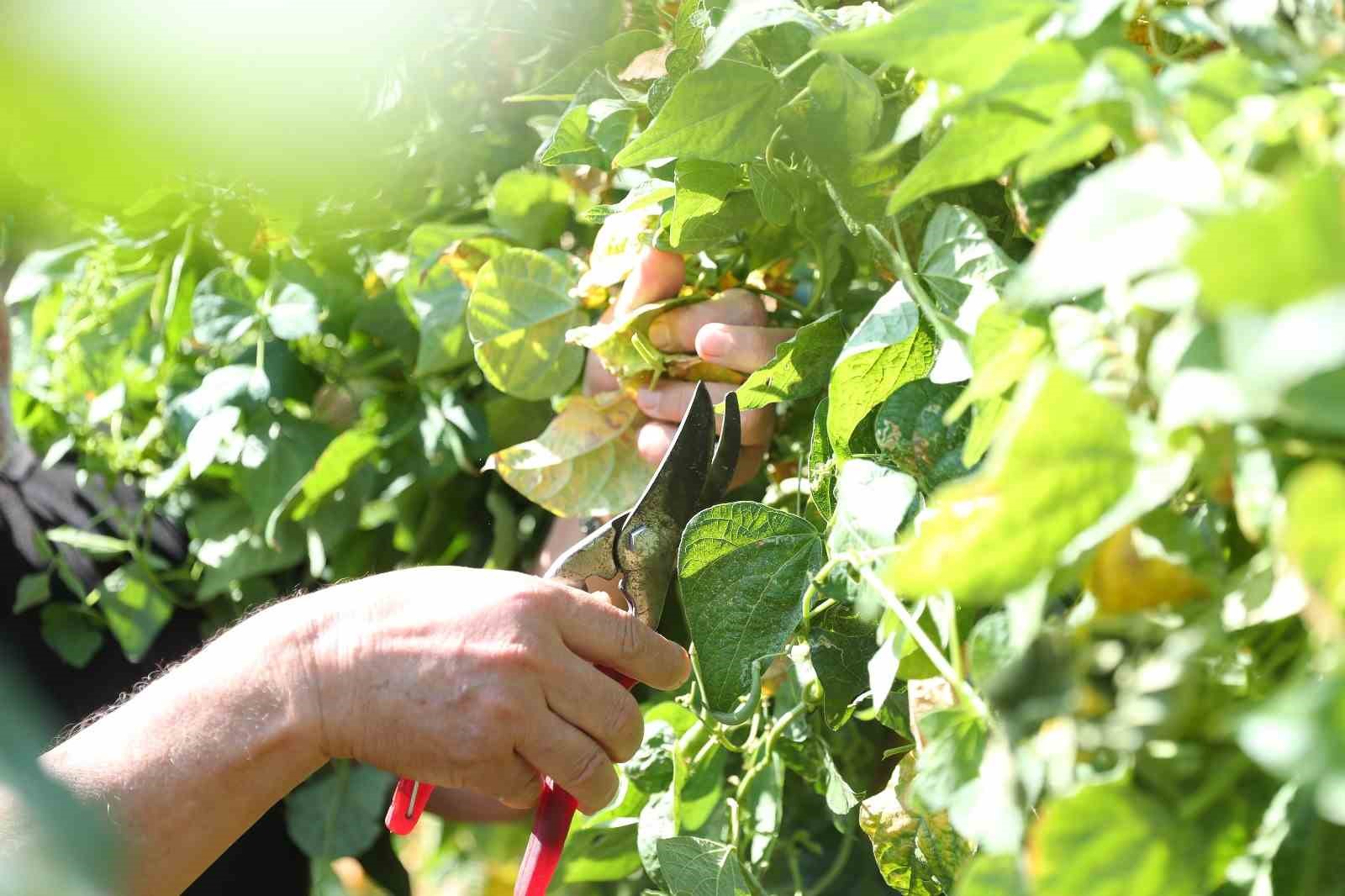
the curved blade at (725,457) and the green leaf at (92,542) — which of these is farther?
the green leaf at (92,542)

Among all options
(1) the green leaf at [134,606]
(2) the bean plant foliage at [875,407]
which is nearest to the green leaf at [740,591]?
(2) the bean plant foliage at [875,407]

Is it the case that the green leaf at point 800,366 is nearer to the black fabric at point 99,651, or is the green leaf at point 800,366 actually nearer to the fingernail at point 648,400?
the fingernail at point 648,400

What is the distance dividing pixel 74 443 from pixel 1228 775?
40.5 inches

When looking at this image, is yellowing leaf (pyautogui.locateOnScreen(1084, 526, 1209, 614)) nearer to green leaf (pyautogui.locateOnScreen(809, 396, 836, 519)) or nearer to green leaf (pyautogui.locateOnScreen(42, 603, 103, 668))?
green leaf (pyautogui.locateOnScreen(809, 396, 836, 519))

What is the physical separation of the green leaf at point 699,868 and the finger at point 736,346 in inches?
8.9

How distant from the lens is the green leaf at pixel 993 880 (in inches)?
10.8

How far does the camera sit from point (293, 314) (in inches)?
A: 33.3

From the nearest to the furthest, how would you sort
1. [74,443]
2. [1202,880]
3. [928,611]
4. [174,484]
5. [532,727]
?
[1202,880] → [928,611] → [532,727] → [174,484] → [74,443]

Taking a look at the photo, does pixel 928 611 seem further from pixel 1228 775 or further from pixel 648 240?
pixel 648 240

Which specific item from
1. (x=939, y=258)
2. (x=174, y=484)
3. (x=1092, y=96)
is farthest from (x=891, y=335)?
(x=174, y=484)

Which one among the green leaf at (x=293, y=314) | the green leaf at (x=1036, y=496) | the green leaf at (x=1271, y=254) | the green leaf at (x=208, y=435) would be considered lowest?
the green leaf at (x=208, y=435)

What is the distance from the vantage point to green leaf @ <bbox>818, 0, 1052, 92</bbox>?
0.99 feet

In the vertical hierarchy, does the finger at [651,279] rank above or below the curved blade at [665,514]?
above

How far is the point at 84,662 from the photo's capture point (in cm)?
103
